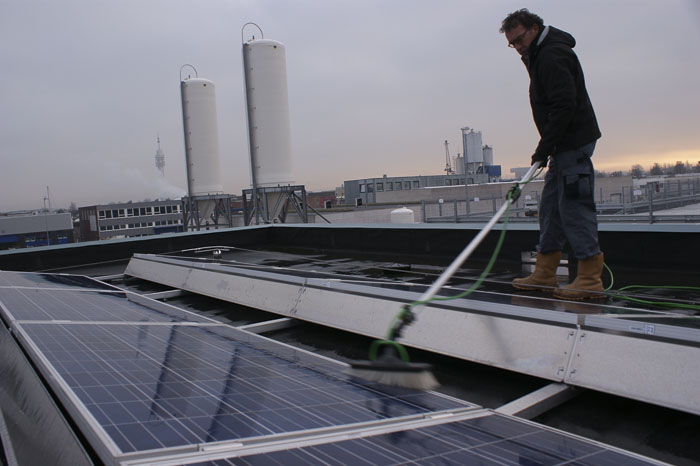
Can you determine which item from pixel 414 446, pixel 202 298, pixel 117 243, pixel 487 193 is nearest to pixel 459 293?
pixel 414 446

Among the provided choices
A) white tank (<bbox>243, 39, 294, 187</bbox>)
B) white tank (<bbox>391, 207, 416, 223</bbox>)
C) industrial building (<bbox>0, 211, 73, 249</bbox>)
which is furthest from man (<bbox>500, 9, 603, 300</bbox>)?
industrial building (<bbox>0, 211, 73, 249</bbox>)

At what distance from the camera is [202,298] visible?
6.63m

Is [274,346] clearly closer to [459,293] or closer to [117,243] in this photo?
[459,293]

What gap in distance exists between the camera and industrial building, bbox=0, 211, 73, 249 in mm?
30156

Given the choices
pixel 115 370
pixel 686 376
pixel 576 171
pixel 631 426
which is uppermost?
pixel 576 171

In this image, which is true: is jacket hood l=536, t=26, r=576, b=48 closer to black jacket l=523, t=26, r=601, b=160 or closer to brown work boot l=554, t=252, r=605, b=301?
black jacket l=523, t=26, r=601, b=160

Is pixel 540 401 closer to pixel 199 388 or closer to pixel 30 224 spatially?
pixel 199 388

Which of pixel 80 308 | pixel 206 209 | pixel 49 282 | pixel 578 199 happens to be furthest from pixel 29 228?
pixel 578 199

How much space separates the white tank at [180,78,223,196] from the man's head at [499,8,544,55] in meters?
25.8

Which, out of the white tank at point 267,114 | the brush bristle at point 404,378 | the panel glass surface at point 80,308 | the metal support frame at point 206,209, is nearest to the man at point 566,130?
the brush bristle at point 404,378

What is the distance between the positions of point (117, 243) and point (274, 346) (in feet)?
29.2

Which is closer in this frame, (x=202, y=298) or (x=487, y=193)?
(x=202, y=298)

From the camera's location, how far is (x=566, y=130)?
14.6ft

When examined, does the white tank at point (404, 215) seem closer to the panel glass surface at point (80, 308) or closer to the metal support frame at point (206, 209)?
the panel glass surface at point (80, 308)
